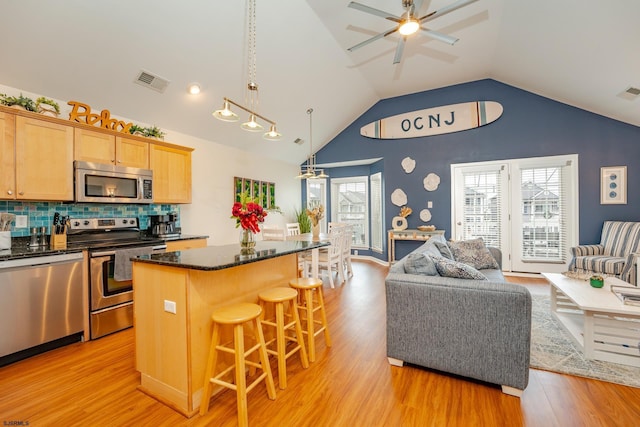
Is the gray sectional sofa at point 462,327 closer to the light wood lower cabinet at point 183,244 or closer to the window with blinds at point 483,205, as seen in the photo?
the light wood lower cabinet at point 183,244

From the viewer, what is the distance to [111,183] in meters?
3.21

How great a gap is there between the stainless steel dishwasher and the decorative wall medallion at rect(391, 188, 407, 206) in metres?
5.31

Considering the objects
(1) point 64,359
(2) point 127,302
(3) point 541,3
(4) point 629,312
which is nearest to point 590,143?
(3) point 541,3

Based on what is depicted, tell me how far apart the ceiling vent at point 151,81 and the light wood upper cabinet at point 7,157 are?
4.09 ft

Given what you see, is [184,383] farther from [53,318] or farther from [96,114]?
[96,114]

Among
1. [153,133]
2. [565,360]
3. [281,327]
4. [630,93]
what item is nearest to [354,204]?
[153,133]

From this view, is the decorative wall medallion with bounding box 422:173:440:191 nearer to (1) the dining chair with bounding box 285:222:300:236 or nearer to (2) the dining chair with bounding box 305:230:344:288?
(2) the dining chair with bounding box 305:230:344:288

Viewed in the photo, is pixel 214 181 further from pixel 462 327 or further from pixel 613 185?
pixel 613 185

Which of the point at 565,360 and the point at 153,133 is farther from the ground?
the point at 153,133

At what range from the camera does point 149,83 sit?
338 centimetres

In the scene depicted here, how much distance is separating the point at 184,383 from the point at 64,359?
1492 mm

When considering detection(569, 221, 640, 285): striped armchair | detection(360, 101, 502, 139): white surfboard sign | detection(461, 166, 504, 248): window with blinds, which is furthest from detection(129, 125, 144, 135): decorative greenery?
detection(569, 221, 640, 285): striped armchair

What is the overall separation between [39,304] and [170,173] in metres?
2.01

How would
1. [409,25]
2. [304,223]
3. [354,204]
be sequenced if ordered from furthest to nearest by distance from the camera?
[354,204] < [304,223] < [409,25]
